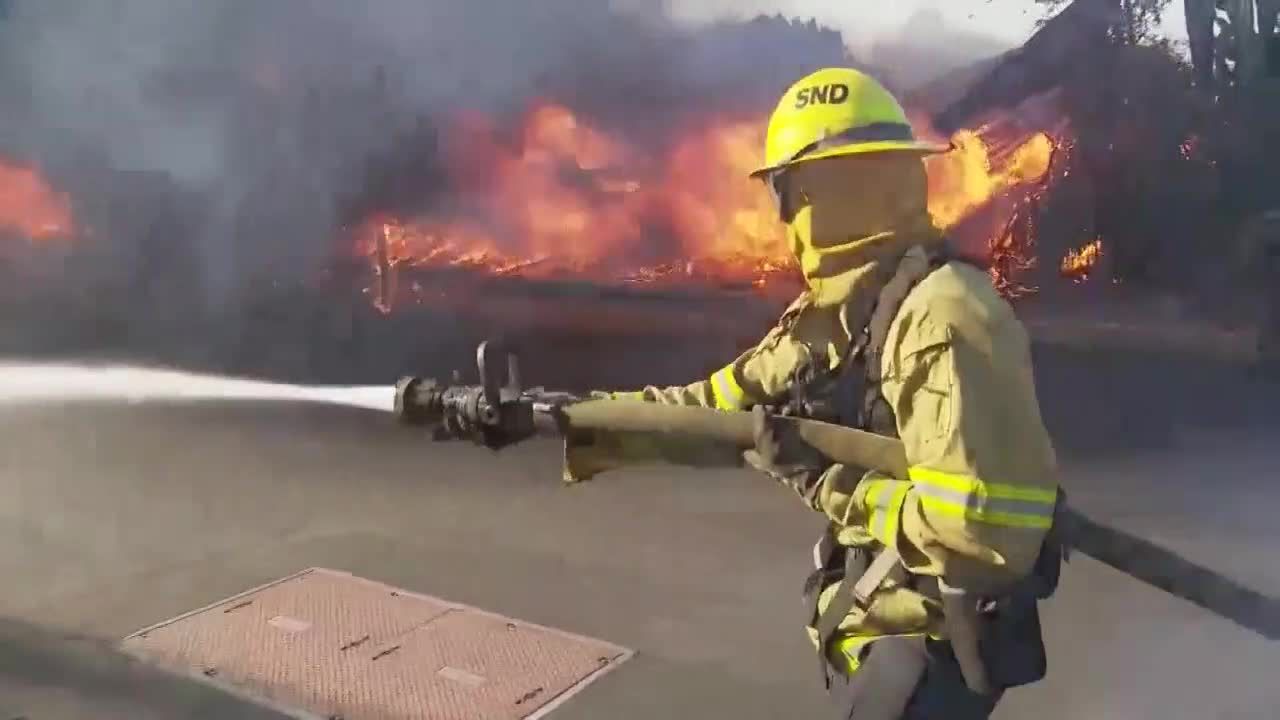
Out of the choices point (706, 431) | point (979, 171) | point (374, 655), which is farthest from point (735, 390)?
point (979, 171)

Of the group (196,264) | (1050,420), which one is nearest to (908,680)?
(1050,420)

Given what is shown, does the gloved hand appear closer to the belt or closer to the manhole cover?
the belt

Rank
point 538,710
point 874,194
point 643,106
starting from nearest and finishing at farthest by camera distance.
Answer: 1. point 874,194
2. point 538,710
3. point 643,106

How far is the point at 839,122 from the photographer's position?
1.61m

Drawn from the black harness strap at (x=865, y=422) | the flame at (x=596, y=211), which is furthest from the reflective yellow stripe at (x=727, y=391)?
the flame at (x=596, y=211)

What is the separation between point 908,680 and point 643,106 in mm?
3207

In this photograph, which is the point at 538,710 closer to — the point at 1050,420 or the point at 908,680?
the point at 908,680

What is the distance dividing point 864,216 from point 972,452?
51cm

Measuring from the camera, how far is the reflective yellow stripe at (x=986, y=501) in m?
1.25

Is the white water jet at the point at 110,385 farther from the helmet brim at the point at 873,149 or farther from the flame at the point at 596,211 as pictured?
the helmet brim at the point at 873,149

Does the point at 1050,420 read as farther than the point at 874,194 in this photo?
Yes

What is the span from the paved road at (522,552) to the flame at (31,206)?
909 millimetres

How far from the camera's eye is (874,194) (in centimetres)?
157

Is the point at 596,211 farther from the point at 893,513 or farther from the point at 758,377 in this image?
the point at 893,513
